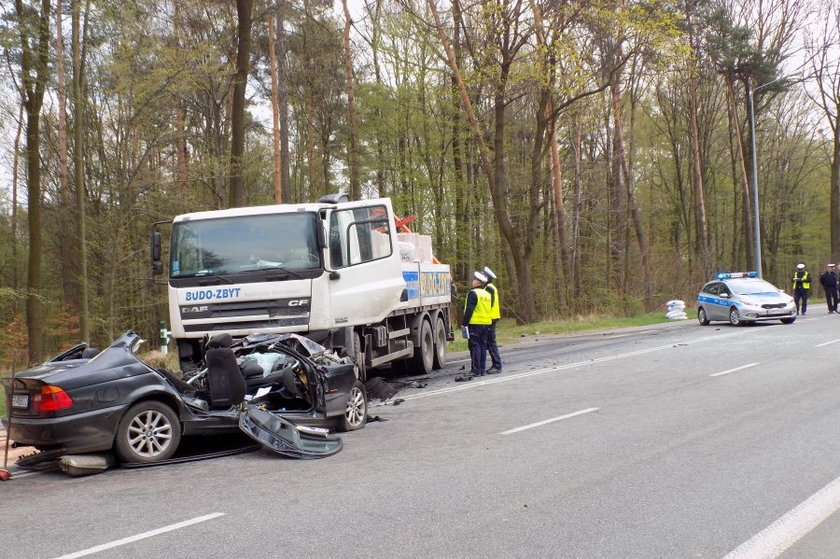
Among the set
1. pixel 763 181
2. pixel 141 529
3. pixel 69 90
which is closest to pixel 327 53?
pixel 69 90

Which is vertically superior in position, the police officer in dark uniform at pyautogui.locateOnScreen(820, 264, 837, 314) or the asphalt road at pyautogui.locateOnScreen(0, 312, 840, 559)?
the police officer in dark uniform at pyautogui.locateOnScreen(820, 264, 837, 314)

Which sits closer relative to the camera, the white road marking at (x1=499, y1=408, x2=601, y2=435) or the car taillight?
the car taillight

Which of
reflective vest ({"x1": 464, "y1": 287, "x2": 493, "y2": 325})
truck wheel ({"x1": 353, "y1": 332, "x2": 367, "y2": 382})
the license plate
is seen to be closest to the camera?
the license plate

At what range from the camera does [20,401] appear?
7207mm

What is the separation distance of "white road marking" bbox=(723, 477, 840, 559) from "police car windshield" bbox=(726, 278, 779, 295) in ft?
61.1

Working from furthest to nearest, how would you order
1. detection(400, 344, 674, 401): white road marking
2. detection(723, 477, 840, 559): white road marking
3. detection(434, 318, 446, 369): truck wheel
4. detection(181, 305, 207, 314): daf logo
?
detection(434, 318, 446, 369): truck wheel
detection(400, 344, 674, 401): white road marking
detection(181, 305, 207, 314): daf logo
detection(723, 477, 840, 559): white road marking

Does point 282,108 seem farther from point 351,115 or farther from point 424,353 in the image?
point 424,353

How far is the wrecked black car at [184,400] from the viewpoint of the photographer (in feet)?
23.1

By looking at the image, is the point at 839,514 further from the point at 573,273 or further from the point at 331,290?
the point at 573,273

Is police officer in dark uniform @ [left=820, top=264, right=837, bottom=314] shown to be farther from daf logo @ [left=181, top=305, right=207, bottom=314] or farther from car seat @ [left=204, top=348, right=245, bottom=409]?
car seat @ [left=204, top=348, right=245, bottom=409]

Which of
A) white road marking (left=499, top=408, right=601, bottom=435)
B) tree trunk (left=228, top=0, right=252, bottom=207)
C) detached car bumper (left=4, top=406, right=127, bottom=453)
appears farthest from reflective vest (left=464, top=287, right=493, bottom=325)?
tree trunk (left=228, top=0, right=252, bottom=207)

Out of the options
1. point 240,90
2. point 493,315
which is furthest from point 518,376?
point 240,90

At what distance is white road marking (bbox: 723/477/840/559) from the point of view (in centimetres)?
447

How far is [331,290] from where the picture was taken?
10766 millimetres
